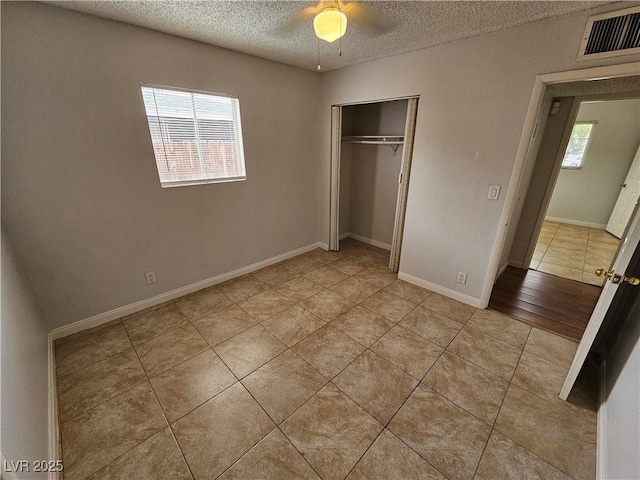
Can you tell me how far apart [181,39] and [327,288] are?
2856 mm

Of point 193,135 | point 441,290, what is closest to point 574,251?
point 441,290

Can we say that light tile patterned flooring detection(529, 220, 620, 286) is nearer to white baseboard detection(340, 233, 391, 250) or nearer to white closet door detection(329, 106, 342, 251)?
white baseboard detection(340, 233, 391, 250)

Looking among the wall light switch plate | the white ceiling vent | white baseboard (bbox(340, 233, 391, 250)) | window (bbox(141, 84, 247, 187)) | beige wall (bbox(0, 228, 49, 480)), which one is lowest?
white baseboard (bbox(340, 233, 391, 250))

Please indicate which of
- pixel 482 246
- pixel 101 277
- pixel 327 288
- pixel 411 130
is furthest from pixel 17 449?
pixel 411 130

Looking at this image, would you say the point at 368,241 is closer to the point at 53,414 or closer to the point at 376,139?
the point at 376,139

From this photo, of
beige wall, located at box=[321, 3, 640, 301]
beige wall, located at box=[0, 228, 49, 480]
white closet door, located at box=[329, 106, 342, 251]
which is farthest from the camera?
white closet door, located at box=[329, 106, 342, 251]

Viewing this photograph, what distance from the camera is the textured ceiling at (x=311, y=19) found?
1.75 meters

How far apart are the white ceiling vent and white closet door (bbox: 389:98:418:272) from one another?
1.27 metres

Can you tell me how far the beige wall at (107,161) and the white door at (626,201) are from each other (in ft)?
19.1

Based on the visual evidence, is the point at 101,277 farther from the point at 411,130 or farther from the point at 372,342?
the point at 411,130

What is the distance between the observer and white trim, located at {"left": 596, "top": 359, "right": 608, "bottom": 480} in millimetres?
1298

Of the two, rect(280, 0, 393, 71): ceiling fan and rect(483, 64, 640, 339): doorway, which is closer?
rect(280, 0, 393, 71): ceiling fan

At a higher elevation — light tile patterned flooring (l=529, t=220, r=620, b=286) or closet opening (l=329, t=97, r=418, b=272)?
closet opening (l=329, t=97, r=418, b=272)

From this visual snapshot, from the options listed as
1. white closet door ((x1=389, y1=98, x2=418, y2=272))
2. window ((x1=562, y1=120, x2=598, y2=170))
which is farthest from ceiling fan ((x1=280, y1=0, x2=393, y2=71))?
window ((x1=562, y1=120, x2=598, y2=170))
